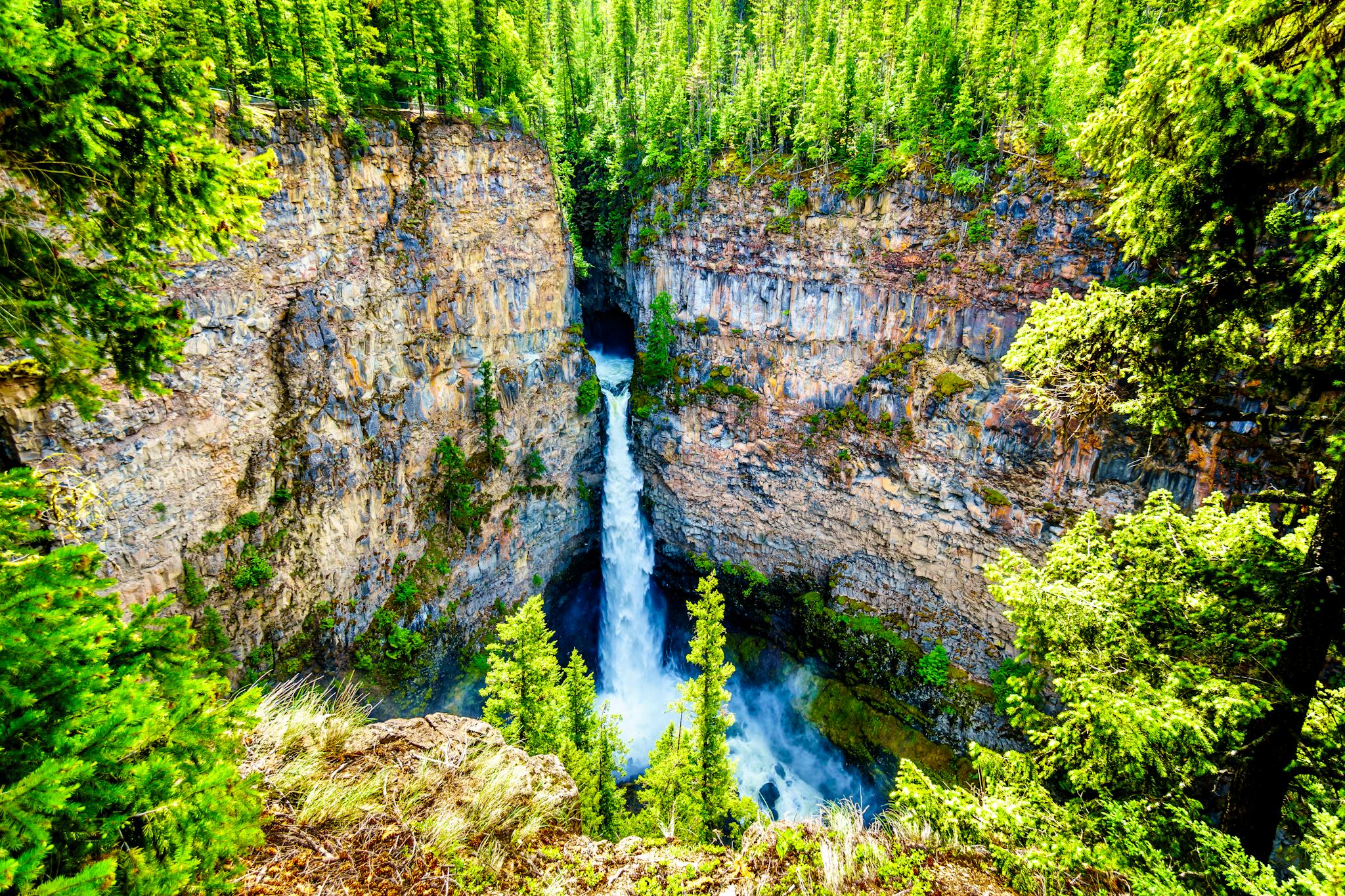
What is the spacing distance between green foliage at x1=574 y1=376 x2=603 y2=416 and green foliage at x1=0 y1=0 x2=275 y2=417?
76.2ft

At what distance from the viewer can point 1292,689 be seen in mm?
5004

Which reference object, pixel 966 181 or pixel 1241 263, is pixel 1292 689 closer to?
pixel 1241 263

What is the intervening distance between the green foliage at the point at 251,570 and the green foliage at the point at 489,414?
879cm

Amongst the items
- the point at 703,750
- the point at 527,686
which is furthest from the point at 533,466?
the point at 703,750

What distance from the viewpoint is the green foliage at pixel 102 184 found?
4016mm

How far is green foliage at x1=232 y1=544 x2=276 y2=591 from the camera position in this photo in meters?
17.5

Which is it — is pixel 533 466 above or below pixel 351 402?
below

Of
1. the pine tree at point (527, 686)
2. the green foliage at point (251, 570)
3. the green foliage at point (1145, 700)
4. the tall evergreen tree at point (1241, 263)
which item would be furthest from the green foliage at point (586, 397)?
the tall evergreen tree at point (1241, 263)

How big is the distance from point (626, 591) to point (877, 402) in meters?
15.5

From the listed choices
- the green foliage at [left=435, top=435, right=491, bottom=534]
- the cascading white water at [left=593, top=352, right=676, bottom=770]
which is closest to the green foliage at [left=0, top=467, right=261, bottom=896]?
the green foliage at [left=435, top=435, right=491, bottom=534]

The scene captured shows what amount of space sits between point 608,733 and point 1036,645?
565 inches

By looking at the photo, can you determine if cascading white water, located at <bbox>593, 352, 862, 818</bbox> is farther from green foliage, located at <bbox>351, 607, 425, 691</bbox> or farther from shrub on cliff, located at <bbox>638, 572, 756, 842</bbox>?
shrub on cliff, located at <bbox>638, 572, 756, 842</bbox>

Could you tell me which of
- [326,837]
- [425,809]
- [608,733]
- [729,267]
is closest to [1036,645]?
[425,809]

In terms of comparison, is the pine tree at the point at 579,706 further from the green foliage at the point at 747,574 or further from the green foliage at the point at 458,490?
the green foliage at the point at 747,574
